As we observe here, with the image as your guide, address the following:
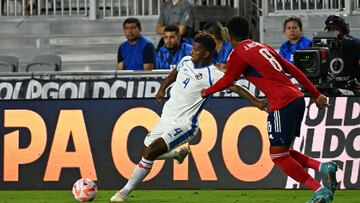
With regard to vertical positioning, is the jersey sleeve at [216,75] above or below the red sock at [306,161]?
above

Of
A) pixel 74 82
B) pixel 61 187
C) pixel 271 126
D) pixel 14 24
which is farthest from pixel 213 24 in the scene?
pixel 14 24

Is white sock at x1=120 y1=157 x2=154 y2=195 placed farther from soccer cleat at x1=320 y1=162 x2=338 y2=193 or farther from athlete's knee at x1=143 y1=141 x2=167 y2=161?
soccer cleat at x1=320 y1=162 x2=338 y2=193

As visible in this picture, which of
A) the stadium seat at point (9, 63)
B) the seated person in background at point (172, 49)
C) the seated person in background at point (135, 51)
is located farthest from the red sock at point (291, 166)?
the stadium seat at point (9, 63)

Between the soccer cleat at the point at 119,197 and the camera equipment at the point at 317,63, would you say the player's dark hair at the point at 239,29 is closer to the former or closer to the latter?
the camera equipment at the point at 317,63

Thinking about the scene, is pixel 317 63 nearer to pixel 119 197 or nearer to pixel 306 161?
pixel 306 161

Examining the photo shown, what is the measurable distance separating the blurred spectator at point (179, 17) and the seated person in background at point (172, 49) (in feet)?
2.96

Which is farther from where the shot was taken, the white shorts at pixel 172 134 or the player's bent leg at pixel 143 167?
the white shorts at pixel 172 134

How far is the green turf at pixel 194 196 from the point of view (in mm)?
14305

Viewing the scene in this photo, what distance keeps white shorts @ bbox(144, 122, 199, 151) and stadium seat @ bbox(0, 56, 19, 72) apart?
22.6ft

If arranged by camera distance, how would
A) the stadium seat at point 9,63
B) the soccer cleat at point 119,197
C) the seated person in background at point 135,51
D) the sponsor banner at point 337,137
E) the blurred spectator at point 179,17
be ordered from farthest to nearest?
the stadium seat at point 9,63 → the blurred spectator at point 179,17 → the seated person in background at point 135,51 → the sponsor banner at point 337,137 → the soccer cleat at point 119,197

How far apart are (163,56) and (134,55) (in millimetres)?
739

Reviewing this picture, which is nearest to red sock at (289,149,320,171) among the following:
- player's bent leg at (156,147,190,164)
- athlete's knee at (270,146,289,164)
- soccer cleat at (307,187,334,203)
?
athlete's knee at (270,146,289,164)

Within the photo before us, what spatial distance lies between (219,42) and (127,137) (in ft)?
7.24

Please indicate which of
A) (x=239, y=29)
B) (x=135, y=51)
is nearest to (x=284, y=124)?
(x=239, y=29)
